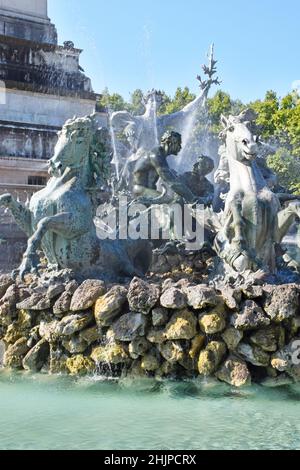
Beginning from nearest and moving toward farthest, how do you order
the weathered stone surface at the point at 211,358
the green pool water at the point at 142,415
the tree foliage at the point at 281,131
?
the green pool water at the point at 142,415, the weathered stone surface at the point at 211,358, the tree foliage at the point at 281,131

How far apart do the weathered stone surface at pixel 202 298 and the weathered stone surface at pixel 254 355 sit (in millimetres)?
483

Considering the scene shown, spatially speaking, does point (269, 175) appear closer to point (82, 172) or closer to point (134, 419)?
point (82, 172)

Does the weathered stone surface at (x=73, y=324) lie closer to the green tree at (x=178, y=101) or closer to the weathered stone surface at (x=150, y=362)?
the weathered stone surface at (x=150, y=362)

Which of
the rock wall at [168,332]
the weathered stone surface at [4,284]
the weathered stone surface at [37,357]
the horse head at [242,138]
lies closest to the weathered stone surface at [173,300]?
the rock wall at [168,332]

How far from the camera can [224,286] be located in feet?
20.5

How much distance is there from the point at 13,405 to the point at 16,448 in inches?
42.2

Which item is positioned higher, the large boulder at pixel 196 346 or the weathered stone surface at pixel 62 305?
the weathered stone surface at pixel 62 305

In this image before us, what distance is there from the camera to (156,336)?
5906 mm

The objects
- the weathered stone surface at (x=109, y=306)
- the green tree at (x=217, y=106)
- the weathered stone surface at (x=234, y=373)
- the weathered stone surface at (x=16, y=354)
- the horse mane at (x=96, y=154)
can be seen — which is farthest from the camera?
the green tree at (x=217, y=106)

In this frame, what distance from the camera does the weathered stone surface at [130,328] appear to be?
235 inches

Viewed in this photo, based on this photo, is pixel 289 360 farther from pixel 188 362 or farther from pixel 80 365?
pixel 80 365

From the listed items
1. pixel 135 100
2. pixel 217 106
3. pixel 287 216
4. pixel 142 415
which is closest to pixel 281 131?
pixel 217 106

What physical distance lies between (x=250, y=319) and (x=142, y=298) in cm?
103

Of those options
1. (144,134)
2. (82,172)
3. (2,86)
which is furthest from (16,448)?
(2,86)
